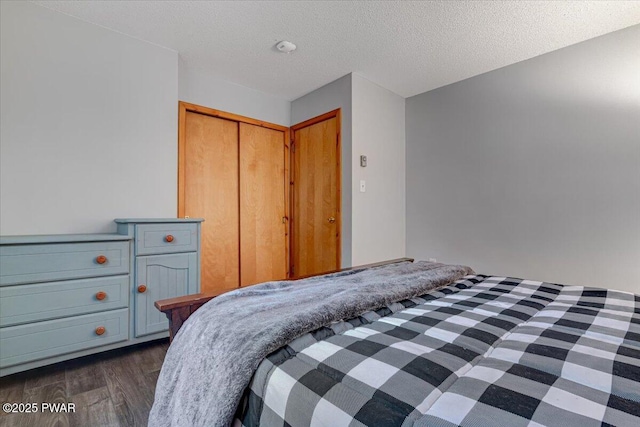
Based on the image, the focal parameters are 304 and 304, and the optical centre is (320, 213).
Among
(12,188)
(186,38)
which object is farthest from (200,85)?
(12,188)

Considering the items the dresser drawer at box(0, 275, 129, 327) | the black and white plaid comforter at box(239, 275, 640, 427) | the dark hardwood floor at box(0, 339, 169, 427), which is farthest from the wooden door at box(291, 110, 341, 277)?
the black and white plaid comforter at box(239, 275, 640, 427)

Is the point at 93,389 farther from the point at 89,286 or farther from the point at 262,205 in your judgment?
the point at 262,205

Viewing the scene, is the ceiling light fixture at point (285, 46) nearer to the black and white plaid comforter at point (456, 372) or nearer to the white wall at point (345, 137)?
the white wall at point (345, 137)

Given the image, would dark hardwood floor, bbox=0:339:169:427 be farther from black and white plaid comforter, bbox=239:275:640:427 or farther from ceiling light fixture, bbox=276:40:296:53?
ceiling light fixture, bbox=276:40:296:53

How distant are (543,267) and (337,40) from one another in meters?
2.57

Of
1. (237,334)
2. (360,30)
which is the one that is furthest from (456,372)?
(360,30)

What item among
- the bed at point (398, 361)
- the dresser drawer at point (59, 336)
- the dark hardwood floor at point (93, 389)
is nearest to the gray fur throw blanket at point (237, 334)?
the bed at point (398, 361)

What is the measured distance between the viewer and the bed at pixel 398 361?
52cm

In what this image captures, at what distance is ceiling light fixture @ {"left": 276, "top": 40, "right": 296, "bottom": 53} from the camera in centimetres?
244

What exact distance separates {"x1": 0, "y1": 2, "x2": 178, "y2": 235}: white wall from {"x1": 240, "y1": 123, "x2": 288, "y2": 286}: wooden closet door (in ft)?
2.93

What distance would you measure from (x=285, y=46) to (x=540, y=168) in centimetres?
241

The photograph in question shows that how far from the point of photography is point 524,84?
107 inches

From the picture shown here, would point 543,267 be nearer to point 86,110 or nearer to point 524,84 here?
point 524,84

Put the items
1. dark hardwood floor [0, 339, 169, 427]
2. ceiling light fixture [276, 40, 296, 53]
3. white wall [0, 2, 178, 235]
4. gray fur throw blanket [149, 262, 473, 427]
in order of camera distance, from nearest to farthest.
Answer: gray fur throw blanket [149, 262, 473, 427]
dark hardwood floor [0, 339, 169, 427]
white wall [0, 2, 178, 235]
ceiling light fixture [276, 40, 296, 53]
